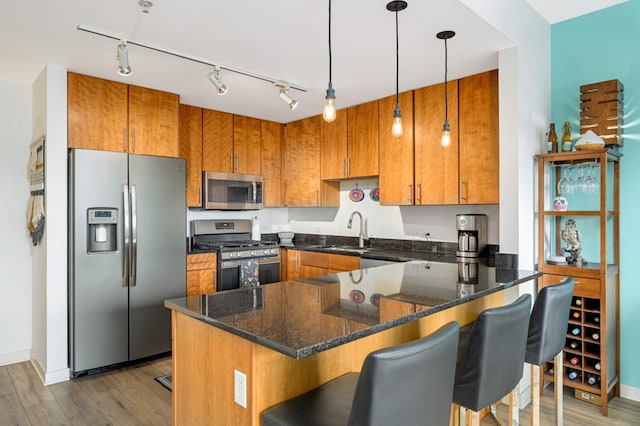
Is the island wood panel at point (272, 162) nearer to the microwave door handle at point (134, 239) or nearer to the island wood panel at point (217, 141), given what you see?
the island wood panel at point (217, 141)

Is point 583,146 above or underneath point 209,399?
above

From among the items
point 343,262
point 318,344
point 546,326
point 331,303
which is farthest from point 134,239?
point 546,326

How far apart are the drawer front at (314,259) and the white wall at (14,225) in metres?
2.59

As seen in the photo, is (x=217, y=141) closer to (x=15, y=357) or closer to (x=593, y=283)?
(x=15, y=357)

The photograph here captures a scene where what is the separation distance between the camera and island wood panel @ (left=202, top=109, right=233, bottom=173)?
14.3 ft

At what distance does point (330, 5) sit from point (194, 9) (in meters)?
0.76

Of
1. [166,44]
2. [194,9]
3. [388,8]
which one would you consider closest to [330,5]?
[388,8]

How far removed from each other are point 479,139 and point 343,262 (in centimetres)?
171

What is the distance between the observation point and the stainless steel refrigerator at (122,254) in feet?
10.4

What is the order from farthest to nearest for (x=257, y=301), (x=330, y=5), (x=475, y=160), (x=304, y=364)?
1. (x=475, y=160)
2. (x=330, y=5)
3. (x=257, y=301)
4. (x=304, y=364)

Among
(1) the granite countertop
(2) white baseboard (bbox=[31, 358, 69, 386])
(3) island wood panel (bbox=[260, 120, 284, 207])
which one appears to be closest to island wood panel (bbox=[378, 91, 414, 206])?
(1) the granite countertop

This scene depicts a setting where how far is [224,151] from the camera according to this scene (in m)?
4.52

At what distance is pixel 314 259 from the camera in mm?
4387

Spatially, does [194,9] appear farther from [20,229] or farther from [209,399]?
[20,229]
